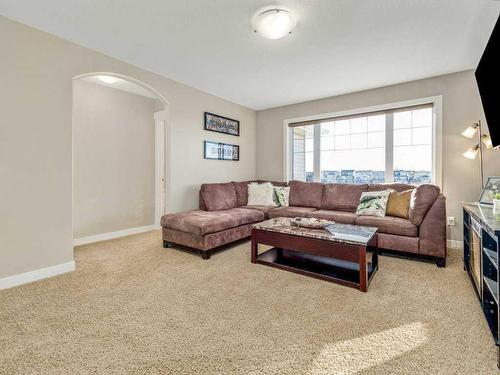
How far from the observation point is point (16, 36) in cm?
239

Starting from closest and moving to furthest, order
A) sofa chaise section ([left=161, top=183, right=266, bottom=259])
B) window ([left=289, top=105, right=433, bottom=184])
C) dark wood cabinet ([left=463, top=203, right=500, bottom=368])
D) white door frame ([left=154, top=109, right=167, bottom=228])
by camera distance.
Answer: dark wood cabinet ([left=463, top=203, right=500, bottom=368])
sofa chaise section ([left=161, top=183, right=266, bottom=259])
window ([left=289, top=105, right=433, bottom=184])
white door frame ([left=154, top=109, right=167, bottom=228])

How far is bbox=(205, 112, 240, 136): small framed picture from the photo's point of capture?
14.7 feet

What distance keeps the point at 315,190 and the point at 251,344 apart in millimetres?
3227

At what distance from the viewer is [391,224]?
10.1ft

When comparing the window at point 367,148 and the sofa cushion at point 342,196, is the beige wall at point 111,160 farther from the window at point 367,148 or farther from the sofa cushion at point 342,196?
the sofa cushion at point 342,196

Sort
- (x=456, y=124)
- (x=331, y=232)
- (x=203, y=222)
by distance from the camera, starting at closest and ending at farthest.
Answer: (x=331, y=232) → (x=203, y=222) → (x=456, y=124)

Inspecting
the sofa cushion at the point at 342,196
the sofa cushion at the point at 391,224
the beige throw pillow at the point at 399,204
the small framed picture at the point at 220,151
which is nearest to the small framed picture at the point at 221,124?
the small framed picture at the point at 220,151

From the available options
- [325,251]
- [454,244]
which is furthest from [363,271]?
[454,244]

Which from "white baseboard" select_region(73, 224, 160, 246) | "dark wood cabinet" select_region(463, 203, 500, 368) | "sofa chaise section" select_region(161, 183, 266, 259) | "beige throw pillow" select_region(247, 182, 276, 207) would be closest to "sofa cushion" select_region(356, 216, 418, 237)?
"dark wood cabinet" select_region(463, 203, 500, 368)

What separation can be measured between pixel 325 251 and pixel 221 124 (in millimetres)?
3123

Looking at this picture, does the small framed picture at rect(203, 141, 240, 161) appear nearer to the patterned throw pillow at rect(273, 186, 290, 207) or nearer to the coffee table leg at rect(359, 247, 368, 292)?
the patterned throw pillow at rect(273, 186, 290, 207)

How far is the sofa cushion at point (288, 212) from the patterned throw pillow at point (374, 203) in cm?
75

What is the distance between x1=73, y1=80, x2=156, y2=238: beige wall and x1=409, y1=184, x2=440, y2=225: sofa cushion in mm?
4089

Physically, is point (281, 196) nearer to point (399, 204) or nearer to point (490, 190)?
point (399, 204)
